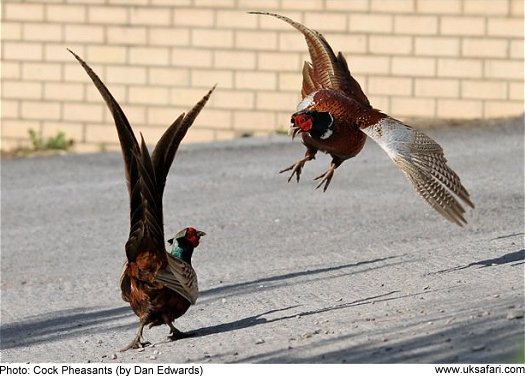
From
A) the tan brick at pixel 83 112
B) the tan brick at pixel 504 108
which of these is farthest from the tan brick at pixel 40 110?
the tan brick at pixel 504 108

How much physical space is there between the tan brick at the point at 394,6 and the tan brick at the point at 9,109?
513 cm

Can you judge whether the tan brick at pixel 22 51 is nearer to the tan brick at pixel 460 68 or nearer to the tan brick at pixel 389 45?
the tan brick at pixel 389 45

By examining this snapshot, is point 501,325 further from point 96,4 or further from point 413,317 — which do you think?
point 96,4

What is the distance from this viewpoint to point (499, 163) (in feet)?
46.1

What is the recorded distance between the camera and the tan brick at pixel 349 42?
655 inches

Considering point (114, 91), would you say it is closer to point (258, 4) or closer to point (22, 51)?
point (22, 51)

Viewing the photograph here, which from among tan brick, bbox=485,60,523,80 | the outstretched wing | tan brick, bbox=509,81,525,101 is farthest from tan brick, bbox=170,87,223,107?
the outstretched wing

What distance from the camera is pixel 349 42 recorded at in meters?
16.7

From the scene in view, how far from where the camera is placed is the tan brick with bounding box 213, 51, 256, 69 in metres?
17.0

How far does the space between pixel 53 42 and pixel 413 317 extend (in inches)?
450

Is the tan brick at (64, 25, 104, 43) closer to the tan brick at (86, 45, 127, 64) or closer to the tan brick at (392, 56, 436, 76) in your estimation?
the tan brick at (86, 45, 127, 64)

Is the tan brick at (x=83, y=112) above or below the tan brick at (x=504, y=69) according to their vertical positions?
below

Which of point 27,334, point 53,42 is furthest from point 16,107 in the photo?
point 27,334

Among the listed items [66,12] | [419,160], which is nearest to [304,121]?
[419,160]
